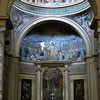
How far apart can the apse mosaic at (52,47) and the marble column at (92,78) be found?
233cm

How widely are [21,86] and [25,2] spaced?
7.14 metres

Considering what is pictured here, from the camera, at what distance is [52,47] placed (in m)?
25.3

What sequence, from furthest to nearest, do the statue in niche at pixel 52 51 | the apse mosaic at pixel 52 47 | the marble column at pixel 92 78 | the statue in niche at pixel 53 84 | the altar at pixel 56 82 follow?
the statue in niche at pixel 52 51
the apse mosaic at pixel 52 47
the statue in niche at pixel 53 84
the altar at pixel 56 82
the marble column at pixel 92 78

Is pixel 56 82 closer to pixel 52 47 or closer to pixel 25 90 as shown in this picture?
pixel 25 90

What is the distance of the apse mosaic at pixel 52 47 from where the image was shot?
2455 cm

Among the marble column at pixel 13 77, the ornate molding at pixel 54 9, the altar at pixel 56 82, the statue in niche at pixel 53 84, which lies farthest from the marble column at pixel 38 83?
the ornate molding at pixel 54 9

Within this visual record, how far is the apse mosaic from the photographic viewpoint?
24.5 m

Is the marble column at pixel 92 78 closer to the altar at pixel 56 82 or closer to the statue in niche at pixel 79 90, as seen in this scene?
the altar at pixel 56 82

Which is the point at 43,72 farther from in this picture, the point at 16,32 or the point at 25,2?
the point at 25,2

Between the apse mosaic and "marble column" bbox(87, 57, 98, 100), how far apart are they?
2.33m

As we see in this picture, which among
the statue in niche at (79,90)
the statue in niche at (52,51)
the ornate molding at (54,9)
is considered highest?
the ornate molding at (54,9)

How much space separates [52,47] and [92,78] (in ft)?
17.7

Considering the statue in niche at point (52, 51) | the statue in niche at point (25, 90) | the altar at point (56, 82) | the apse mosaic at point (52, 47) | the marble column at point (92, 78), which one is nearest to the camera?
the marble column at point (92, 78)

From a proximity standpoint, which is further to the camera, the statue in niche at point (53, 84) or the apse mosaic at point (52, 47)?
the apse mosaic at point (52, 47)
